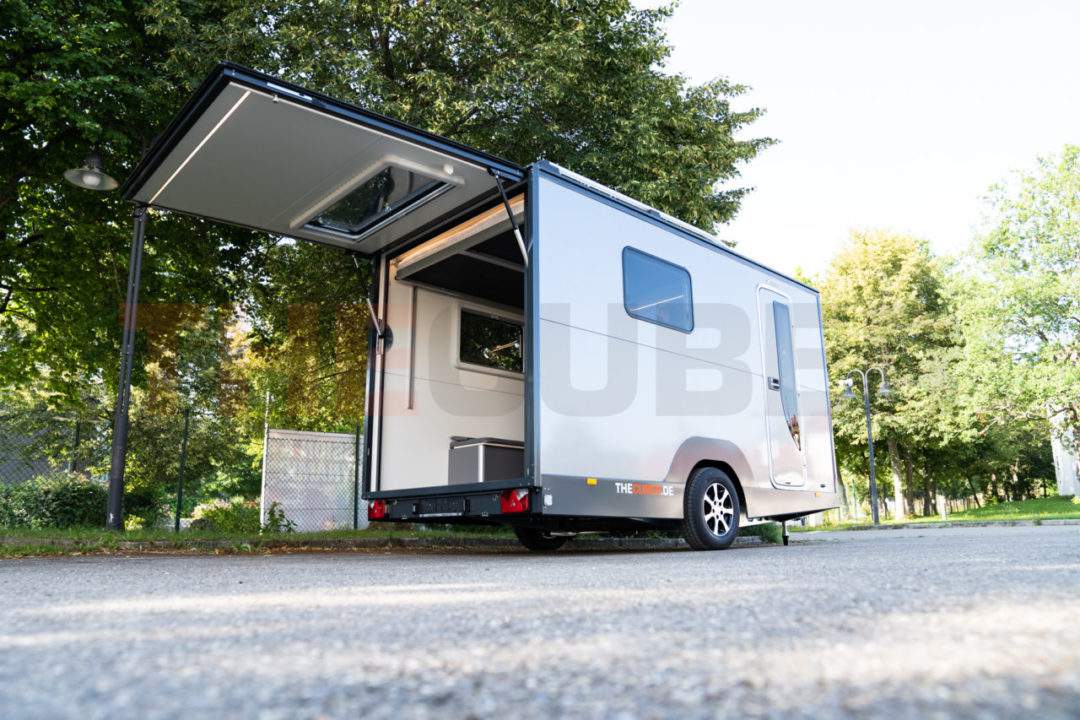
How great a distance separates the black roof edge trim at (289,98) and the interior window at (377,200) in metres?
0.52

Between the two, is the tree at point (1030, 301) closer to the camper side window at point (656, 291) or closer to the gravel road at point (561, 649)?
the camper side window at point (656, 291)

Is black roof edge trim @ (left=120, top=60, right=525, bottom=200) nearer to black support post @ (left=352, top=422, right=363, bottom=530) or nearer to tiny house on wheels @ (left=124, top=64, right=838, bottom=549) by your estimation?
tiny house on wheels @ (left=124, top=64, right=838, bottom=549)

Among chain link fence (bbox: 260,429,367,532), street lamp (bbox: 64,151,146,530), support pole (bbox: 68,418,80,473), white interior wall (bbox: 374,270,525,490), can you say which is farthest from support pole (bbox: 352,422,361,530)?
support pole (bbox: 68,418,80,473)

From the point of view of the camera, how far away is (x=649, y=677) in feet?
5.46

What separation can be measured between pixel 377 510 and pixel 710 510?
2.90 m

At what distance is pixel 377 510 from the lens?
705cm

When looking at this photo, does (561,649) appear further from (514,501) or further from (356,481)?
(356,481)

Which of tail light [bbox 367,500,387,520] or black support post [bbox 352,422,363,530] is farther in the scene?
black support post [bbox 352,422,363,530]

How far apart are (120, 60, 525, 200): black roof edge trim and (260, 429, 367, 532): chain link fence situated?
17.0 ft

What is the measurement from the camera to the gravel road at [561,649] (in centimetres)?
148

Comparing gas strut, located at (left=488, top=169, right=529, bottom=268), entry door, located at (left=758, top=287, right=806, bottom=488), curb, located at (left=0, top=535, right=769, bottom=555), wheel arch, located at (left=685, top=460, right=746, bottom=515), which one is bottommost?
curb, located at (left=0, top=535, right=769, bottom=555)

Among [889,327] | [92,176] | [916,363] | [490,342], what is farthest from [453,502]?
[916,363]

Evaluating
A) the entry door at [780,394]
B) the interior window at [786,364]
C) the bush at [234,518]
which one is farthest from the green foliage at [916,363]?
the bush at [234,518]

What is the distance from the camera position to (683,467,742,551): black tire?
661cm
